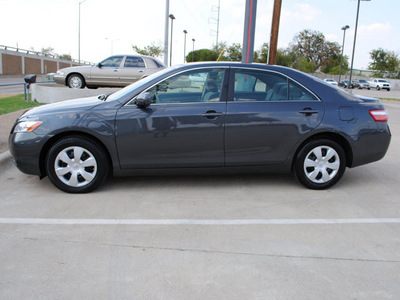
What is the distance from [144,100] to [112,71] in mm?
10916

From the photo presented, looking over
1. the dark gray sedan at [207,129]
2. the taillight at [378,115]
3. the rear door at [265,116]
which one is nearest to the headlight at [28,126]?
the dark gray sedan at [207,129]

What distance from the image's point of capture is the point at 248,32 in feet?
37.7

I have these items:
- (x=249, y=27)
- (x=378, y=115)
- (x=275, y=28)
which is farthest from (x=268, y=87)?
(x=275, y=28)

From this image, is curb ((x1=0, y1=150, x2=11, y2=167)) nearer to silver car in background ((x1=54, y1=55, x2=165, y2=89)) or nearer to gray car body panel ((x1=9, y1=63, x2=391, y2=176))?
gray car body panel ((x1=9, y1=63, x2=391, y2=176))

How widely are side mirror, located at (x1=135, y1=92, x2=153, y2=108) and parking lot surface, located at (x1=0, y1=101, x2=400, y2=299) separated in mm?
1132

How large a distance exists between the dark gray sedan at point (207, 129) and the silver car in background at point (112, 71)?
10.1m

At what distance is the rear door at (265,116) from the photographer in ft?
16.1

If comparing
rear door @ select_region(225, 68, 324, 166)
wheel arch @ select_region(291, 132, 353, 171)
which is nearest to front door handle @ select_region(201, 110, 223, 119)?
rear door @ select_region(225, 68, 324, 166)

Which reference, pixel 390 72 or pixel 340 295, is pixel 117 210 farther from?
pixel 390 72

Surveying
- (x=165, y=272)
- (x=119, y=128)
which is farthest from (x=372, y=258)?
(x=119, y=128)

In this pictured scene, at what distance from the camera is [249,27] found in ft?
37.3

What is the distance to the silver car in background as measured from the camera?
587 inches

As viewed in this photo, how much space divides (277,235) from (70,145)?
2.68 meters

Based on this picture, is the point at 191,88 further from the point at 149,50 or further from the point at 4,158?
the point at 149,50
